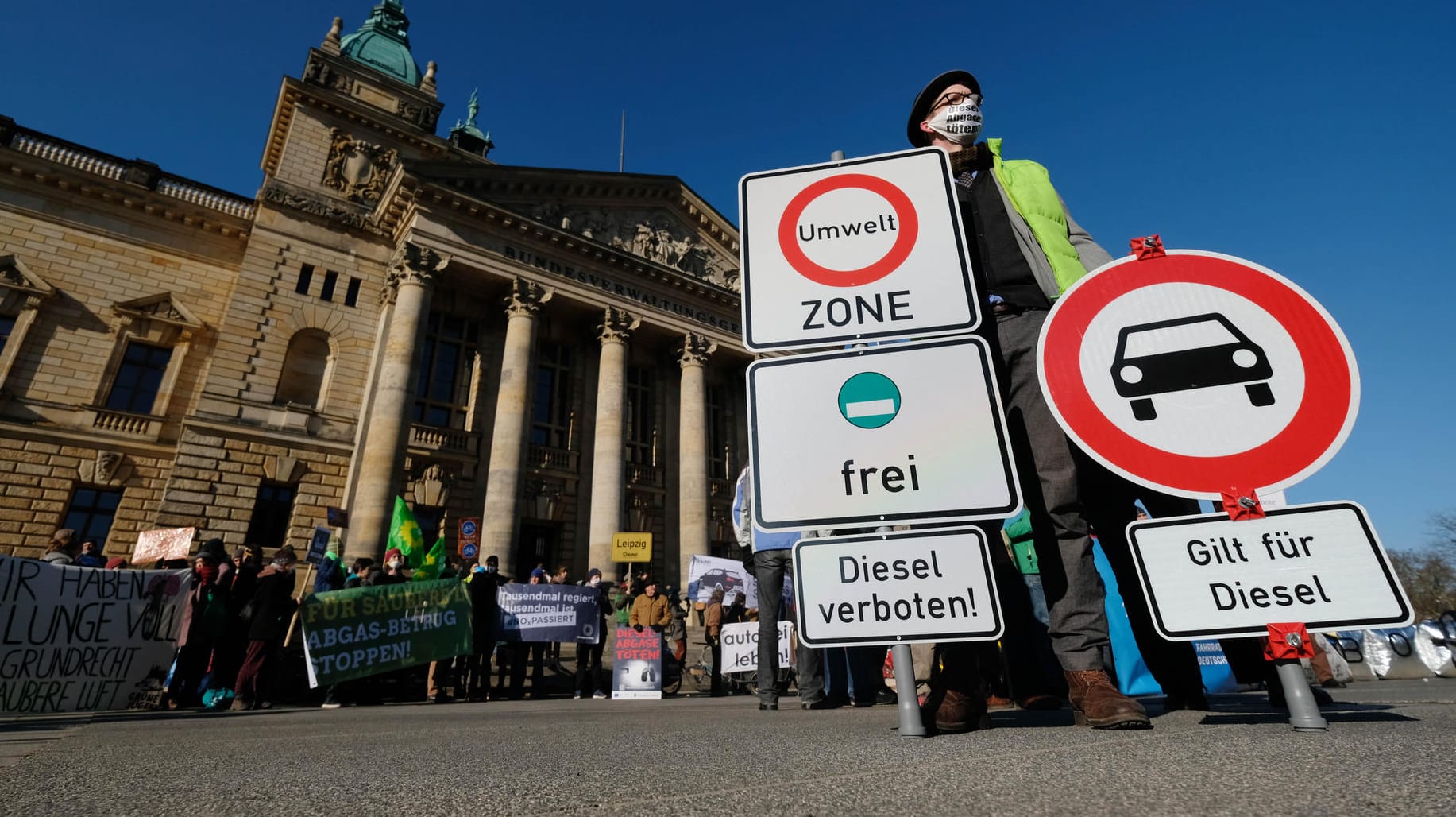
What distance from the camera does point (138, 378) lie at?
17172mm

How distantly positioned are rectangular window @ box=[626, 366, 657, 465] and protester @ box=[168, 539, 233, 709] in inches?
599

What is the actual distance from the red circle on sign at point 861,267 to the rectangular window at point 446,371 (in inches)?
724

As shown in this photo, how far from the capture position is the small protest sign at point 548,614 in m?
9.56

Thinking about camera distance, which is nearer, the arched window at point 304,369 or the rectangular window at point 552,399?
the arched window at point 304,369

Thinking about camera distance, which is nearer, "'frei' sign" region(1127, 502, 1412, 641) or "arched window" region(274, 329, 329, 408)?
"'frei' sign" region(1127, 502, 1412, 641)

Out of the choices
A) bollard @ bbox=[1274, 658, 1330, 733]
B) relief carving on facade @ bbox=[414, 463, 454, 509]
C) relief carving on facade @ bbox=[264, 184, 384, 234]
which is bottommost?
bollard @ bbox=[1274, 658, 1330, 733]

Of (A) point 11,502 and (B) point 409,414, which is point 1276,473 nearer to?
(B) point 409,414

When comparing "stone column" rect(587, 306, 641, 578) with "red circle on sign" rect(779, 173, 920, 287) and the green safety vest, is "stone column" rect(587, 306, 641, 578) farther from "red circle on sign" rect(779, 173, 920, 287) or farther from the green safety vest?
"red circle on sign" rect(779, 173, 920, 287)

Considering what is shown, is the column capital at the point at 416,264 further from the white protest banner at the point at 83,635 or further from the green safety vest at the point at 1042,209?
the green safety vest at the point at 1042,209

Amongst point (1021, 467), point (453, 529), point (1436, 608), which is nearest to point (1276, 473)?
point (1021, 467)

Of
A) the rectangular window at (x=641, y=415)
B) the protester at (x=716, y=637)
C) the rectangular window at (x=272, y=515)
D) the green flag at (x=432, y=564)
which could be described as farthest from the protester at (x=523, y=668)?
the rectangular window at (x=641, y=415)

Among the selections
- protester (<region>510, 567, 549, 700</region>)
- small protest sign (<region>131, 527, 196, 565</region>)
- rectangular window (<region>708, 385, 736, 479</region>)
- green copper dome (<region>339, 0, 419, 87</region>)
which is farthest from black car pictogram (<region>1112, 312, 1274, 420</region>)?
green copper dome (<region>339, 0, 419, 87</region>)

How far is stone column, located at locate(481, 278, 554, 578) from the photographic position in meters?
16.5

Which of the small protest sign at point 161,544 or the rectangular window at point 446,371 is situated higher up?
the rectangular window at point 446,371
